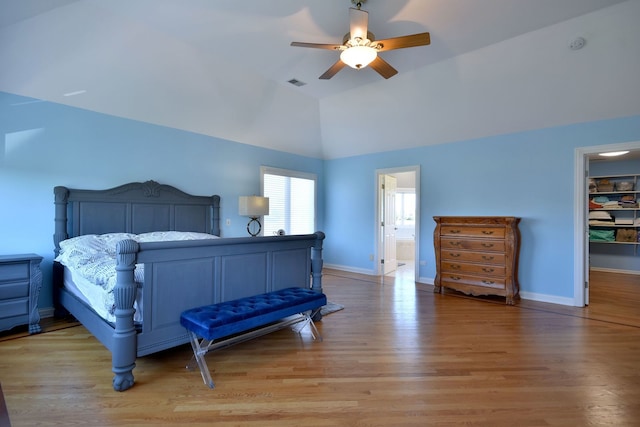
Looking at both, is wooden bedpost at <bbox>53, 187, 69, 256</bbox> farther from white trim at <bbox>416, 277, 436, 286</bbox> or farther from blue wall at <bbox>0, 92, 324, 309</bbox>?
white trim at <bbox>416, 277, 436, 286</bbox>

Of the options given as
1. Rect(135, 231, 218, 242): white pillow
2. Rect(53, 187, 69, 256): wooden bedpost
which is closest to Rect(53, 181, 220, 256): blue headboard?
Rect(53, 187, 69, 256): wooden bedpost

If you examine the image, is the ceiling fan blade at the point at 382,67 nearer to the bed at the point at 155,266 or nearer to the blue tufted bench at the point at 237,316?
the bed at the point at 155,266

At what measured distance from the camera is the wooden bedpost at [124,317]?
2.03 meters

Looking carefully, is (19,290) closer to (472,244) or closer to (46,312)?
(46,312)

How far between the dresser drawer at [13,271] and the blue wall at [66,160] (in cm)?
46

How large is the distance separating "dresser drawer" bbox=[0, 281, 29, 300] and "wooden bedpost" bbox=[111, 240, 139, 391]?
5.81 ft

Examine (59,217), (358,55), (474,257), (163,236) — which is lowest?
(474,257)

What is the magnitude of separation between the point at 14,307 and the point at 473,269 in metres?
5.39

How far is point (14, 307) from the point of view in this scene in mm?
2947

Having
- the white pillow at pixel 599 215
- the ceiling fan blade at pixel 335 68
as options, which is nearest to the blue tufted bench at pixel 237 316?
the ceiling fan blade at pixel 335 68

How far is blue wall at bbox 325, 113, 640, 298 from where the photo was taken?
13.5 feet

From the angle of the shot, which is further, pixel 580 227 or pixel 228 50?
pixel 580 227

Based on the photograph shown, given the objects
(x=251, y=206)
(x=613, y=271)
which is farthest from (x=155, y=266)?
(x=613, y=271)

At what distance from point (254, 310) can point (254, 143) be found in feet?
12.0
